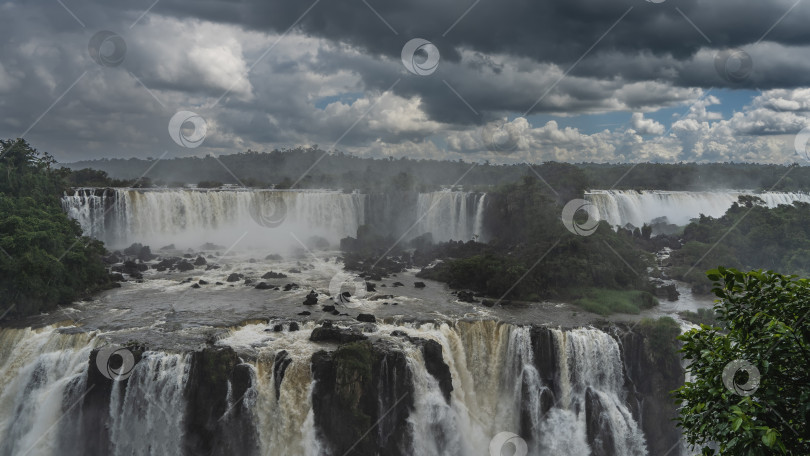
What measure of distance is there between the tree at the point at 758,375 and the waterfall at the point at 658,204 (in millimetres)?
36211

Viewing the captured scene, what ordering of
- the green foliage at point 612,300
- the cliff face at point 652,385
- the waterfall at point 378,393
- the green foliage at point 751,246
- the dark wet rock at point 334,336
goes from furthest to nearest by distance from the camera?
the green foliage at point 751,246 → the green foliage at point 612,300 → the cliff face at point 652,385 → the dark wet rock at point 334,336 → the waterfall at point 378,393

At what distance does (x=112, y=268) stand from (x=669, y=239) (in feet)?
130

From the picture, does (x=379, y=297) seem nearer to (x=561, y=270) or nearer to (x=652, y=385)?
(x=561, y=270)

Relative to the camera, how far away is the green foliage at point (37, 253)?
62.5ft

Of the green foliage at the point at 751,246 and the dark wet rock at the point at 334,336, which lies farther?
the green foliage at the point at 751,246

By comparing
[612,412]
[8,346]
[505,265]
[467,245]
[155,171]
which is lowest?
[612,412]

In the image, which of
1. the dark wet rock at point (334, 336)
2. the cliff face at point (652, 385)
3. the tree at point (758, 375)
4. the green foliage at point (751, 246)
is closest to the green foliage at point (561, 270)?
the cliff face at point (652, 385)

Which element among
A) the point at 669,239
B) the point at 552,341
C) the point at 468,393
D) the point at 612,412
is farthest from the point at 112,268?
the point at 669,239

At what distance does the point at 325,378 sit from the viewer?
15492mm

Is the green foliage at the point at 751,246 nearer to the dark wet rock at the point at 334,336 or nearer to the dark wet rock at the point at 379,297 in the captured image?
the dark wet rock at the point at 379,297

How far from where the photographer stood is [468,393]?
60.0ft

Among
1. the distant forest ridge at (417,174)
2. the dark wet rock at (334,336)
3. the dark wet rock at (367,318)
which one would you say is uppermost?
the distant forest ridge at (417,174)

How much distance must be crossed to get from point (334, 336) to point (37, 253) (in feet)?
43.8

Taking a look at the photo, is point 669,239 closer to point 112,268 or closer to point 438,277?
point 438,277
